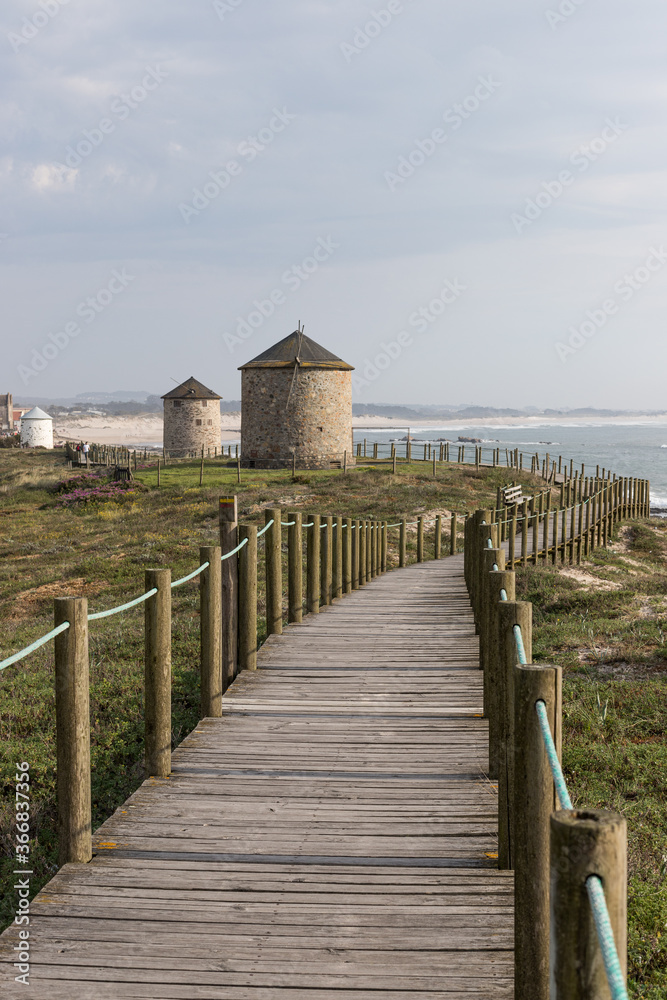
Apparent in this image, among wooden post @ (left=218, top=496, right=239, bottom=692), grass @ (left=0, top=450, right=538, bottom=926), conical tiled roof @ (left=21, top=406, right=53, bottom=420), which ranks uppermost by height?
conical tiled roof @ (left=21, top=406, right=53, bottom=420)

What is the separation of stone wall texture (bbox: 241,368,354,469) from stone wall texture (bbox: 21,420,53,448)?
3505 centimetres

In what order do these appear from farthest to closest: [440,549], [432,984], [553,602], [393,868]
Answer: [440,549] < [553,602] < [393,868] < [432,984]

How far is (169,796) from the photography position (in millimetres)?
4176

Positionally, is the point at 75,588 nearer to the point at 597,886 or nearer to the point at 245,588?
the point at 245,588

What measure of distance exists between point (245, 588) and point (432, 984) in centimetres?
421

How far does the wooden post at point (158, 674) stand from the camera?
4383 mm

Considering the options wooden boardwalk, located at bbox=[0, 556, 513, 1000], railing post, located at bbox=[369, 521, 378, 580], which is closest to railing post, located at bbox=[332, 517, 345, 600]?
railing post, located at bbox=[369, 521, 378, 580]

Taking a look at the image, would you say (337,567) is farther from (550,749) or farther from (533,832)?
(550,749)

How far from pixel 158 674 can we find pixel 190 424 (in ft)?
186

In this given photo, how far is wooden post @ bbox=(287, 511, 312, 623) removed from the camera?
8492 mm

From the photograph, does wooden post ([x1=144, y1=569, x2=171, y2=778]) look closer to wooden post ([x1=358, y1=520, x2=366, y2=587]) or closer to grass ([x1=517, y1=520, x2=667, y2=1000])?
grass ([x1=517, y1=520, x2=667, y2=1000])

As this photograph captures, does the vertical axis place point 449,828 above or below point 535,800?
below

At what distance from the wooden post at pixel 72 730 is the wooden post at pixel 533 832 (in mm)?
1898

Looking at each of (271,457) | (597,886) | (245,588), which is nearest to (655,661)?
(245,588)
